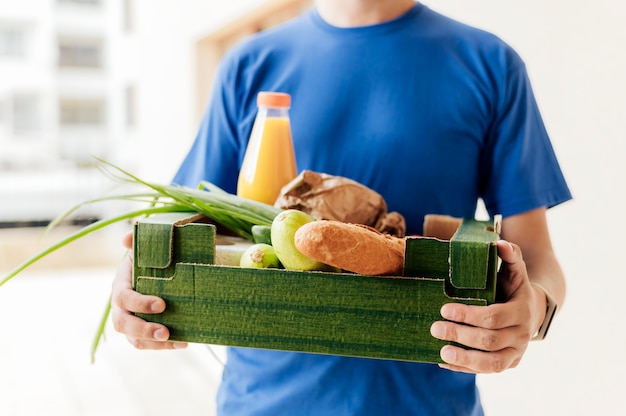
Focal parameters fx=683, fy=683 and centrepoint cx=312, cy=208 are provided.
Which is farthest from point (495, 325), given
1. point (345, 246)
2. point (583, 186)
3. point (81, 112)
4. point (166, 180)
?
point (81, 112)

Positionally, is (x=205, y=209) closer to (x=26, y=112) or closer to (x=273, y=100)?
(x=273, y=100)

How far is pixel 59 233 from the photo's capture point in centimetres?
825

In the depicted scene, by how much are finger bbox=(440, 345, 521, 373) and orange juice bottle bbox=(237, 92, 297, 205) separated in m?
0.33

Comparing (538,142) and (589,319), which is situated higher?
(538,142)

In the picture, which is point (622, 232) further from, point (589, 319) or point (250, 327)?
point (250, 327)

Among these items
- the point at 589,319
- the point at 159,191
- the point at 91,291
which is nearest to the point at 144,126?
the point at 91,291

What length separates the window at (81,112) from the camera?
18234 mm

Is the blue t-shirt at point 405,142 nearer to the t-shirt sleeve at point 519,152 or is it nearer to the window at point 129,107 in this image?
the t-shirt sleeve at point 519,152

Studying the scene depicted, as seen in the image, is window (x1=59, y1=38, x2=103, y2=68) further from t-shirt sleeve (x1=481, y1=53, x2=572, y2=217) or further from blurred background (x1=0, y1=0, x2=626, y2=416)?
t-shirt sleeve (x1=481, y1=53, x2=572, y2=217)

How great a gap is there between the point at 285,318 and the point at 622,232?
969mm

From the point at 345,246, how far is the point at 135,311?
0.29 metres

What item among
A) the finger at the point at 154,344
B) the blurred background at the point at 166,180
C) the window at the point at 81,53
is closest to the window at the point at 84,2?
the window at the point at 81,53

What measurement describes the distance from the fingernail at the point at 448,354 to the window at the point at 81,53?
1833 cm

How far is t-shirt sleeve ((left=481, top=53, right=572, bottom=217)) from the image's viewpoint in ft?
3.33
